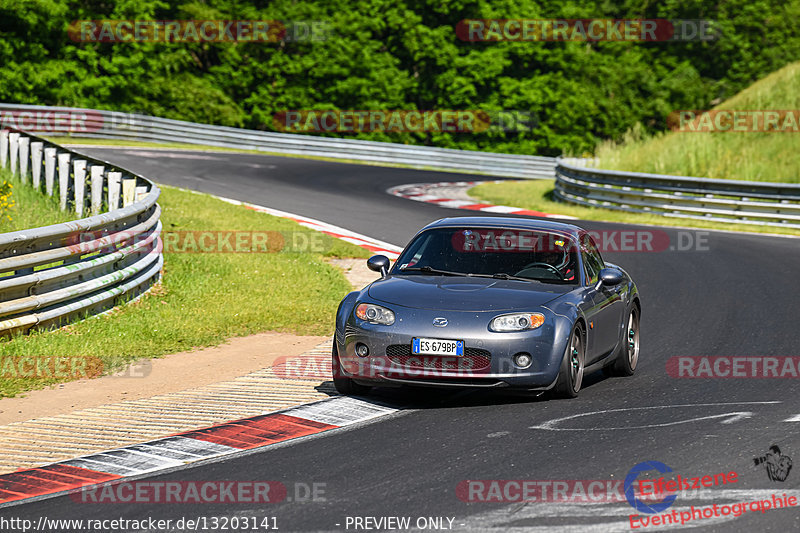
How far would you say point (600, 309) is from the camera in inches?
368

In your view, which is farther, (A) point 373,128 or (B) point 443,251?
(A) point 373,128

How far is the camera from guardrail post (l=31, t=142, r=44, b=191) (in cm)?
1870

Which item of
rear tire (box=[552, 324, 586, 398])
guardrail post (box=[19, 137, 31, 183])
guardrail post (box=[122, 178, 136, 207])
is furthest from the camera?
guardrail post (box=[19, 137, 31, 183])

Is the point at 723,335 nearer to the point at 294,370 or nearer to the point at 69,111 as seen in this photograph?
the point at 294,370

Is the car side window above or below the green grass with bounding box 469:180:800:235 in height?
above

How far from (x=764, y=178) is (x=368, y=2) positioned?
3316 centimetres

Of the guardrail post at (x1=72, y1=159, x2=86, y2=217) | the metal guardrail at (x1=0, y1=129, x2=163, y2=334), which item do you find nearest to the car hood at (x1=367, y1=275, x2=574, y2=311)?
the metal guardrail at (x1=0, y1=129, x2=163, y2=334)

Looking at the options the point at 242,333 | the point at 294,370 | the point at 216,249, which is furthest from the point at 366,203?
the point at 294,370

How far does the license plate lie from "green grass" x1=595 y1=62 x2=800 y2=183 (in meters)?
21.6

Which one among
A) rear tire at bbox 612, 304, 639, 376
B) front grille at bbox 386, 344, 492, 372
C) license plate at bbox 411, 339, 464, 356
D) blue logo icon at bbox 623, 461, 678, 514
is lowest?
rear tire at bbox 612, 304, 639, 376

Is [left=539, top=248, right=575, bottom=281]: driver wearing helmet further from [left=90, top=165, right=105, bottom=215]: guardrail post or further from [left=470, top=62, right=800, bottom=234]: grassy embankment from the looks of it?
[left=470, top=62, right=800, bottom=234]: grassy embankment

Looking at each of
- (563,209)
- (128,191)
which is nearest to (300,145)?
(563,209)

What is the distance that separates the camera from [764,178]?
28.3m

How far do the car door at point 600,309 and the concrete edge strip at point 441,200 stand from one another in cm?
1423
